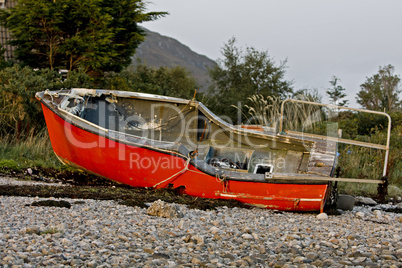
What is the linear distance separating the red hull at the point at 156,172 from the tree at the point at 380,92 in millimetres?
18311

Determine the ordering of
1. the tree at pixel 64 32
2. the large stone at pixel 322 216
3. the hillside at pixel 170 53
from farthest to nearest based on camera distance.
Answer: the hillside at pixel 170 53, the tree at pixel 64 32, the large stone at pixel 322 216

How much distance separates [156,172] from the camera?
783 centimetres

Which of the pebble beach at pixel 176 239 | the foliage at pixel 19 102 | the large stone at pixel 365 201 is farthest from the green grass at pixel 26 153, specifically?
the large stone at pixel 365 201

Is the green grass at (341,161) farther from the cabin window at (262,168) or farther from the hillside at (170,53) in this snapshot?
the hillside at (170,53)

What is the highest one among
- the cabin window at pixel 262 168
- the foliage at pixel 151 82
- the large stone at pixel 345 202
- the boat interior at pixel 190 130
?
the foliage at pixel 151 82

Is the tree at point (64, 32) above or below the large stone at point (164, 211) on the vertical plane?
above

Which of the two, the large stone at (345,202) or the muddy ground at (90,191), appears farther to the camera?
the large stone at (345,202)

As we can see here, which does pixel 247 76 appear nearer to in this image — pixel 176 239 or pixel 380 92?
pixel 380 92

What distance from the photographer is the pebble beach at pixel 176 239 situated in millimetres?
3672

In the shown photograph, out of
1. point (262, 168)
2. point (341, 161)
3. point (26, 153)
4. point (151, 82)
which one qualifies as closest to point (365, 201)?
point (262, 168)

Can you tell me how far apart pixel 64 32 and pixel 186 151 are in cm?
1003

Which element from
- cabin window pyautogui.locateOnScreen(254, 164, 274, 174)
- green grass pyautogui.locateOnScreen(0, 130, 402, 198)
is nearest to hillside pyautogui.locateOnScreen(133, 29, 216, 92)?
green grass pyautogui.locateOnScreen(0, 130, 402, 198)

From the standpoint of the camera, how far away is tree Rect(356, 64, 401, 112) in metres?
24.3

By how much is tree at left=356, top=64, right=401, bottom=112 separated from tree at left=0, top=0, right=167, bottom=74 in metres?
14.9
